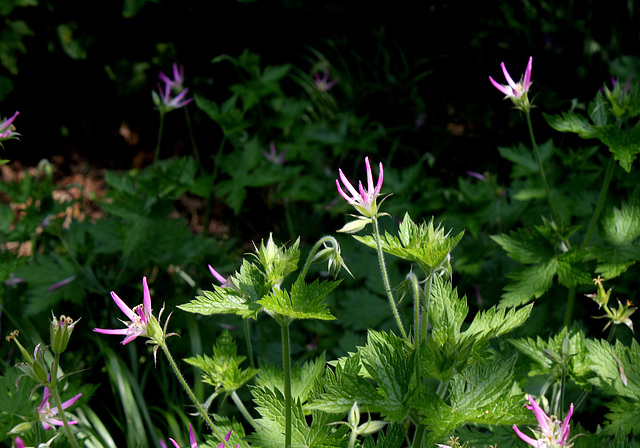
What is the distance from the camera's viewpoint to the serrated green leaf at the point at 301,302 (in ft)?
3.05

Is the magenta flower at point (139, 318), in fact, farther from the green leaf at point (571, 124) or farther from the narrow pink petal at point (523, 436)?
the green leaf at point (571, 124)

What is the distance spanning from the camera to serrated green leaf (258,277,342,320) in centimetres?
93

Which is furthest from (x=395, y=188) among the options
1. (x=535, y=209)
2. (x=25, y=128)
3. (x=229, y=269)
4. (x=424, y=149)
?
(x=25, y=128)

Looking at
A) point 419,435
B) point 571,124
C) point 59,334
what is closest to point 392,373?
point 419,435

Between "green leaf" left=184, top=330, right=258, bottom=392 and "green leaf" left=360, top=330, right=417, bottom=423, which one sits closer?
"green leaf" left=360, top=330, right=417, bottom=423

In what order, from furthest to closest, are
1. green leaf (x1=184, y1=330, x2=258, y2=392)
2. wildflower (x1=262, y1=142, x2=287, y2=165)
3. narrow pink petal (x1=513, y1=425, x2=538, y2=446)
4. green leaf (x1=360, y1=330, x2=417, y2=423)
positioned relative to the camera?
1. wildflower (x1=262, y1=142, x2=287, y2=165)
2. green leaf (x1=184, y1=330, x2=258, y2=392)
3. green leaf (x1=360, y1=330, x2=417, y2=423)
4. narrow pink petal (x1=513, y1=425, x2=538, y2=446)

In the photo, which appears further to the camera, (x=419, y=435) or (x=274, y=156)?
(x=274, y=156)

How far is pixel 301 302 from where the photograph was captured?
970 mm

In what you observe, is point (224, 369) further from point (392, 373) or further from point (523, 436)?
point (523, 436)

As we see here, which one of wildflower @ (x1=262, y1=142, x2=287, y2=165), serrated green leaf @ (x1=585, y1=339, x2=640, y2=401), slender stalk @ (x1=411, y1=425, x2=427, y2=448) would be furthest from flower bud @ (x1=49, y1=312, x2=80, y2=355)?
wildflower @ (x1=262, y1=142, x2=287, y2=165)

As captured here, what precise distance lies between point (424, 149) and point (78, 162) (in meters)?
2.28

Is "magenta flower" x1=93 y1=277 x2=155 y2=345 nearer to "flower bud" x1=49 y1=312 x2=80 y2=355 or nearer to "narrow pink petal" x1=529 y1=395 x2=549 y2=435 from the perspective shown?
"flower bud" x1=49 y1=312 x2=80 y2=355

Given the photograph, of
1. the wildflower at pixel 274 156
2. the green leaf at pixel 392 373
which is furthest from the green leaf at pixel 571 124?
the wildflower at pixel 274 156

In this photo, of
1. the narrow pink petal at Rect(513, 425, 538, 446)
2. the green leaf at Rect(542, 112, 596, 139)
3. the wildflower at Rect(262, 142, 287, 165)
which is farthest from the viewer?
the wildflower at Rect(262, 142, 287, 165)
